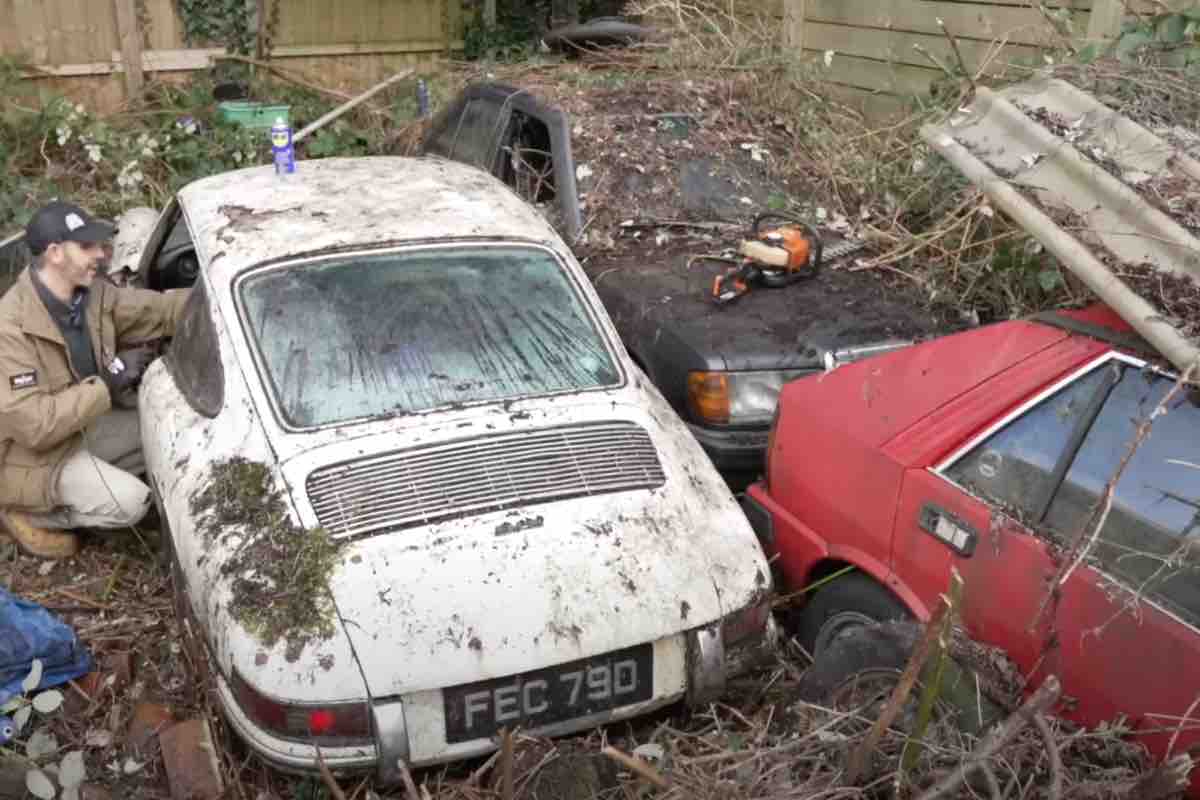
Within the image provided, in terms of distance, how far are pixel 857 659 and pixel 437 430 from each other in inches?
55.2

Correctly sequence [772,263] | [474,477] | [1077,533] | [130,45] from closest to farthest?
[1077,533]
[474,477]
[772,263]
[130,45]

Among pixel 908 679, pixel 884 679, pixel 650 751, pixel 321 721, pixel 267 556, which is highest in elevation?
pixel 908 679

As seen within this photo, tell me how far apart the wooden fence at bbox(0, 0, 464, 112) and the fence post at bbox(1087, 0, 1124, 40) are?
6891mm

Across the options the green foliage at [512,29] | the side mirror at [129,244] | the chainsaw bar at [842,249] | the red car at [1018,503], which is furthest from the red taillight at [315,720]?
the green foliage at [512,29]

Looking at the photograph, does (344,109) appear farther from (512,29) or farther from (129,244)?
(129,244)

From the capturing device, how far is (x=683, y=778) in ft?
8.21

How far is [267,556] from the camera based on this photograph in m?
3.05

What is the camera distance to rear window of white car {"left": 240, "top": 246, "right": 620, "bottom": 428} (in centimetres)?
349

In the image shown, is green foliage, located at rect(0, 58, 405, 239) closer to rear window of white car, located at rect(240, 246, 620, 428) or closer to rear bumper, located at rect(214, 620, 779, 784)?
rear window of white car, located at rect(240, 246, 620, 428)

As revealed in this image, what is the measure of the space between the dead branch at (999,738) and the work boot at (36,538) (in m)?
3.56

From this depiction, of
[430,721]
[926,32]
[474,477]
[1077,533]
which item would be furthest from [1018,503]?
[926,32]

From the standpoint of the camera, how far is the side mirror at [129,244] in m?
5.50

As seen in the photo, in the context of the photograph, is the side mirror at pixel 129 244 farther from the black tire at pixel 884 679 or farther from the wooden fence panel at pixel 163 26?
the wooden fence panel at pixel 163 26

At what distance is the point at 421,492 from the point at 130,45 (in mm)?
8344
